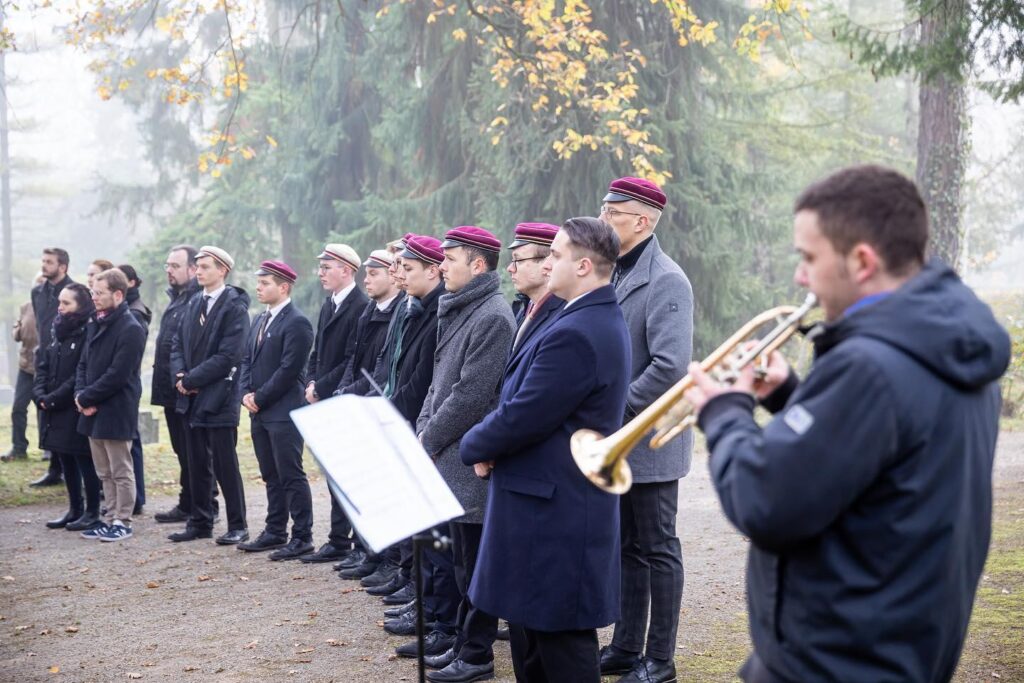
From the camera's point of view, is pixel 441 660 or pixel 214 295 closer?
pixel 441 660

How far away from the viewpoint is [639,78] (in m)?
16.0

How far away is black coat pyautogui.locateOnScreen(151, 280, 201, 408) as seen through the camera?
33.1 feet

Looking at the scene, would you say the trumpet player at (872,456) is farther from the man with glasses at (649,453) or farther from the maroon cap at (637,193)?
the maroon cap at (637,193)

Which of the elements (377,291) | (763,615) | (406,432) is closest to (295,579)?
(377,291)

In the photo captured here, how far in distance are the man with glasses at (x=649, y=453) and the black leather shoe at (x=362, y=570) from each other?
9.90 feet

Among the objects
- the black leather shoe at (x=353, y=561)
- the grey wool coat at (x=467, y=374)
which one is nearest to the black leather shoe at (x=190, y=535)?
the black leather shoe at (x=353, y=561)

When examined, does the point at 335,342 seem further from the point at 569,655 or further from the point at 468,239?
the point at 569,655

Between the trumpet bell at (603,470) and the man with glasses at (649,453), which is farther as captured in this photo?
the man with glasses at (649,453)

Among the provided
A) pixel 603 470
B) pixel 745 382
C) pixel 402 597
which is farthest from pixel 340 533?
pixel 745 382

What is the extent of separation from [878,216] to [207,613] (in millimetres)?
6185

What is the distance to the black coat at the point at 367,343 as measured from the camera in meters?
8.11

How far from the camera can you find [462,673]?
570 cm

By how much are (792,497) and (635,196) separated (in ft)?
11.1

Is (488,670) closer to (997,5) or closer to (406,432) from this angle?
(406,432)
